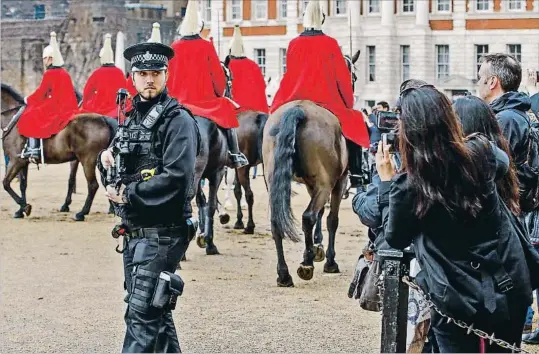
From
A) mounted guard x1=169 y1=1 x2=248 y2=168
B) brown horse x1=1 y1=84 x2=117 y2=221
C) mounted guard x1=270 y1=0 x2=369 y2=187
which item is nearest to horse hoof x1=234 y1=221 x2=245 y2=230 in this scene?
brown horse x1=1 y1=84 x2=117 y2=221

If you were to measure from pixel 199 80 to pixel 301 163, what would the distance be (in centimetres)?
222

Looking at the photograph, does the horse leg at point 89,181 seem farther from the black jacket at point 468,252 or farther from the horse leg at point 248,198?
the black jacket at point 468,252

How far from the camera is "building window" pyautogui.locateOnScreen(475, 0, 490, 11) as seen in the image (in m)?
47.7

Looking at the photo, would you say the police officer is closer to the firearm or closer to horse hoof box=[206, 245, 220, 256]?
the firearm

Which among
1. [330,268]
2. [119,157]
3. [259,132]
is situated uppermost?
[119,157]

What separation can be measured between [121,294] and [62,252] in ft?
9.73

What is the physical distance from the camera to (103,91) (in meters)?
16.3

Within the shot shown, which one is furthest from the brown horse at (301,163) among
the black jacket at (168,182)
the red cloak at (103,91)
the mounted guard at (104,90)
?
the red cloak at (103,91)

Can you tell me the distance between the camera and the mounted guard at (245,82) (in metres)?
14.6

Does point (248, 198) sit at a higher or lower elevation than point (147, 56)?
lower

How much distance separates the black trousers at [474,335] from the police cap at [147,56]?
2168 millimetres

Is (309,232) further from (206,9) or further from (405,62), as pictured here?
(206,9)

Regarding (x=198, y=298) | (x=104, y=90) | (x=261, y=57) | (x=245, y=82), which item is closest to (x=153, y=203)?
(x=198, y=298)

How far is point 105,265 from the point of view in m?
11.4
